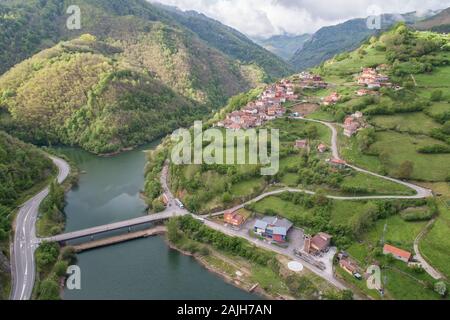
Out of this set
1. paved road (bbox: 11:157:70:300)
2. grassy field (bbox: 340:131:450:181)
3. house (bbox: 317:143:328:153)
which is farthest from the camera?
house (bbox: 317:143:328:153)

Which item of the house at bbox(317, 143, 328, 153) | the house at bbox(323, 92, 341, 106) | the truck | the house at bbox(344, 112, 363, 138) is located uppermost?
the house at bbox(323, 92, 341, 106)

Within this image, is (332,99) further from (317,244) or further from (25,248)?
(25,248)

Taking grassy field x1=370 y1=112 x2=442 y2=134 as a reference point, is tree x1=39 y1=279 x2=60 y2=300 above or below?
below

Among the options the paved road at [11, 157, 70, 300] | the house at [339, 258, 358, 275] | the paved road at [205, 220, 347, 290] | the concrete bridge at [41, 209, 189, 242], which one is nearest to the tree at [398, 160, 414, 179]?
the house at [339, 258, 358, 275]

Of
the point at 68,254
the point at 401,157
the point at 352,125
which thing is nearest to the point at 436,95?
the point at 352,125

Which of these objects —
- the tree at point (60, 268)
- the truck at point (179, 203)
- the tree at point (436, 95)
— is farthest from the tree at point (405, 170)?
the tree at point (60, 268)

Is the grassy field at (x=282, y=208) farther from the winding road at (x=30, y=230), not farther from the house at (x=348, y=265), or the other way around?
the house at (x=348, y=265)

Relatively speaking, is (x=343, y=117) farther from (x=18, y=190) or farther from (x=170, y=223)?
(x=18, y=190)

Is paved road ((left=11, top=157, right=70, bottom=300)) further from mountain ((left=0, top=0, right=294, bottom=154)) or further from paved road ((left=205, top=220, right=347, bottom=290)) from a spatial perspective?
mountain ((left=0, top=0, right=294, bottom=154))
